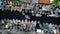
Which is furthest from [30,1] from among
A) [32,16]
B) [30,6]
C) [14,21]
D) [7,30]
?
[7,30]

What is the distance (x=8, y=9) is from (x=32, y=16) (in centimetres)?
26

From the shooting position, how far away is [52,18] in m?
1.58

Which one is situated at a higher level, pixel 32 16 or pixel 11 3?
pixel 11 3

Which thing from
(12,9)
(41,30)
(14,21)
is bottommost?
(41,30)

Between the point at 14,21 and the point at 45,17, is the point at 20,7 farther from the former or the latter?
the point at 45,17

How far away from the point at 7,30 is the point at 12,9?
0.22 m

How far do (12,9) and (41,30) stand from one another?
37 centimetres

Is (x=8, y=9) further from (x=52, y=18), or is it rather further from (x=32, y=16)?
(x=52, y=18)

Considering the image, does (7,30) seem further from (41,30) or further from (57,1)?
(57,1)

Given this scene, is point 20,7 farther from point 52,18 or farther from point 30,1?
point 52,18

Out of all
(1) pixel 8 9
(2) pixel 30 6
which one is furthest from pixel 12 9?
(2) pixel 30 6

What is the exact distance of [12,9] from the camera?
1.62 meters

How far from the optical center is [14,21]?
5.27ft

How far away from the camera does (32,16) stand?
1603mm
